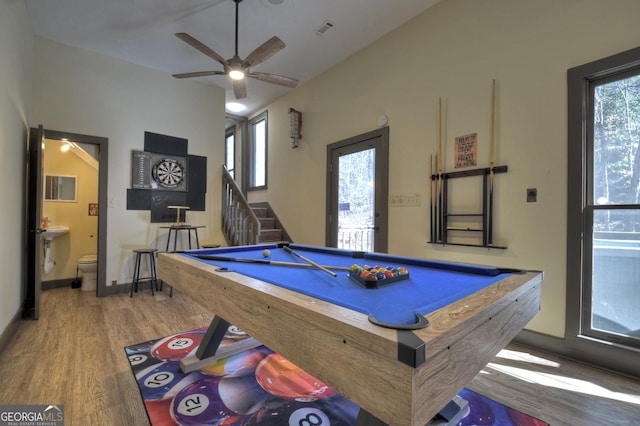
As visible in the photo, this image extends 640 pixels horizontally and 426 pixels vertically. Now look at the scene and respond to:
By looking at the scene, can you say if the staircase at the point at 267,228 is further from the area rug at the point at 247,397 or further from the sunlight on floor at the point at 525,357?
the sunlight on floor at the point at 525,357

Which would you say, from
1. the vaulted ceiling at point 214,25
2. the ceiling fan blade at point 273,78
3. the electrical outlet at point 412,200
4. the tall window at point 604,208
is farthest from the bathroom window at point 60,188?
the tall window at point 604,208

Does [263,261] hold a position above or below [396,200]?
below

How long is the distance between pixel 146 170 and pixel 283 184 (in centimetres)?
213

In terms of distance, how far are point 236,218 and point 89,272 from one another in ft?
6.87

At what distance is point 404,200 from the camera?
333 cm

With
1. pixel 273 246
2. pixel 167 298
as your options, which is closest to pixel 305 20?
pixel 273 246

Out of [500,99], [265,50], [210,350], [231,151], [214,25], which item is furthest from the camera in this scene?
[231,151]

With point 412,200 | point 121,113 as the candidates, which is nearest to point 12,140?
point 121,113

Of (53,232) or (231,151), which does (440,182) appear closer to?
(53,232)

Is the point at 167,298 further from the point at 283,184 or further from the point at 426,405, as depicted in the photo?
the point at 426,405

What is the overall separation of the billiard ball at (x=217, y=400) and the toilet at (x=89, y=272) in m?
3.21

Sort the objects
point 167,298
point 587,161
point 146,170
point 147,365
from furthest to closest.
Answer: point 146,170, point 167,298, point 587,161, point 147,365

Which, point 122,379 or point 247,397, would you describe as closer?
point 247,397

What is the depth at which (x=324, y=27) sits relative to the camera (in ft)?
11.1
